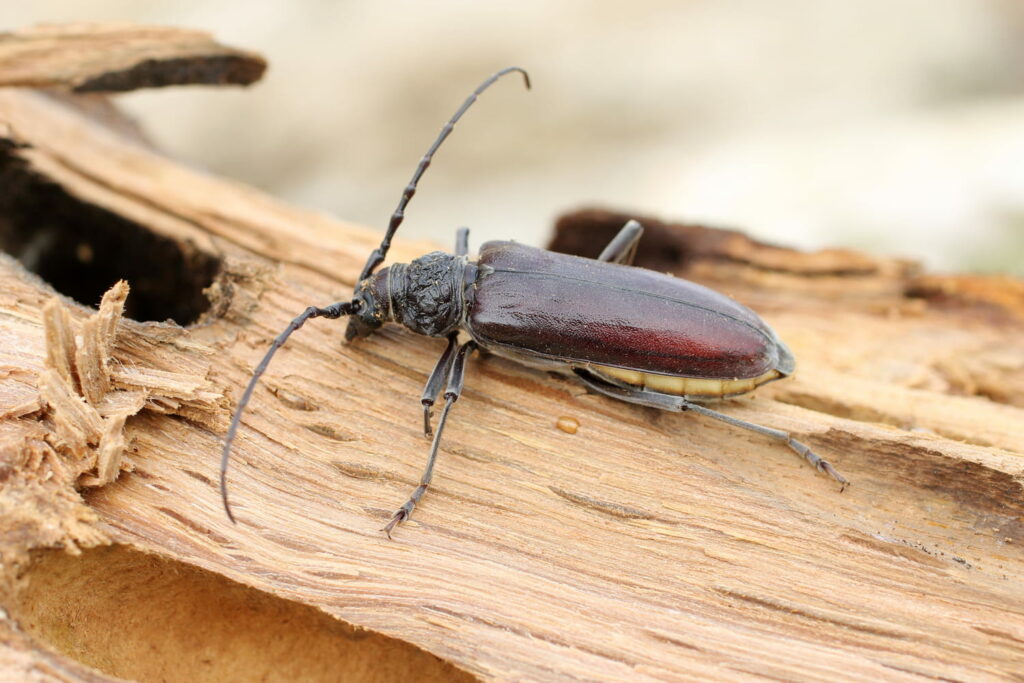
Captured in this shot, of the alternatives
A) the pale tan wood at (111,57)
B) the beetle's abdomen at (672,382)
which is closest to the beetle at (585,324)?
the beetle's abdomen at (672,382)

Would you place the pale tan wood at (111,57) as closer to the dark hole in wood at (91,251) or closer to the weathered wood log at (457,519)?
the dark hole in wood at (91,251)

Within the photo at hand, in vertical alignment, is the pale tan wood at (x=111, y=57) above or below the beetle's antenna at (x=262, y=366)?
above

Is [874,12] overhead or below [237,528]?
overhead

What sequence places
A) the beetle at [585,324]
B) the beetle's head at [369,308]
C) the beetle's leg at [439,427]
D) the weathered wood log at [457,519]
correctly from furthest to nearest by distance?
the beetle's head at [369,308] → the beetle at [585,324] → the beetle's leg at [439,427] → the weathered wood log at [457,519]

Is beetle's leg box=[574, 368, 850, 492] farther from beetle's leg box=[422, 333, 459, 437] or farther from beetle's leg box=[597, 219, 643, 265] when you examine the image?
beetle's leg box=[597, 219, 643, 265]

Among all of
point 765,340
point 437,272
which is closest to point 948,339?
point 765,340

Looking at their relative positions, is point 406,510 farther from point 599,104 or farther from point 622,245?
point 599,104

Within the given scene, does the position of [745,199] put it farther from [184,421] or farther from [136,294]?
[184,421]
